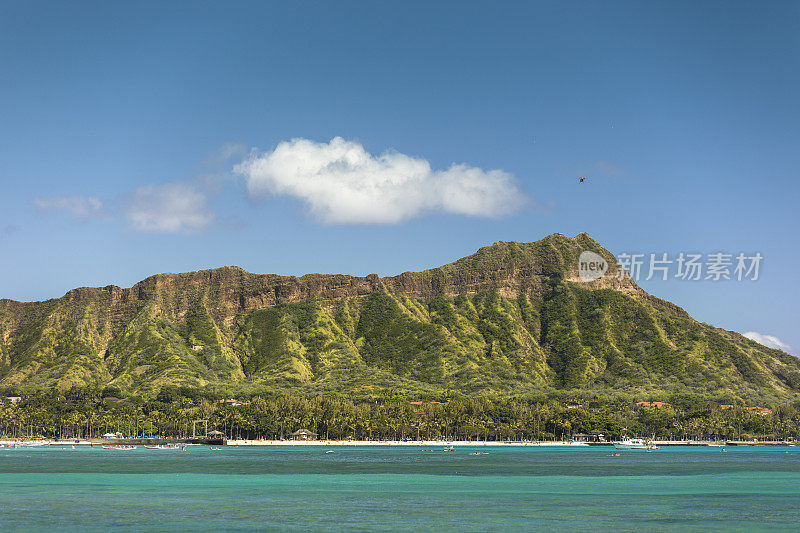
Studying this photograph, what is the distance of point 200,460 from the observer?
586 feet

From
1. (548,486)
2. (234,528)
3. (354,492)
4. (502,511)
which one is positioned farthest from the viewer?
(548,486)

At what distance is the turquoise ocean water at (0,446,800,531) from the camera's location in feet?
256

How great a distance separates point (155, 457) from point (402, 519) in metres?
126

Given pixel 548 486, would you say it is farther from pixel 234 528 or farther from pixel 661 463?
pixel 661 463

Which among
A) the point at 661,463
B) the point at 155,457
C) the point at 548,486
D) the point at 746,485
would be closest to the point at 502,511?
the point at 548,486

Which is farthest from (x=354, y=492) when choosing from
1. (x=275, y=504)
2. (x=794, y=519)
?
(x=794, y=519)

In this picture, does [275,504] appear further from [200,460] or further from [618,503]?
[200,460]

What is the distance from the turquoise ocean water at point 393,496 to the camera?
3073 inches

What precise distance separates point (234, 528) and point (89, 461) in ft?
363

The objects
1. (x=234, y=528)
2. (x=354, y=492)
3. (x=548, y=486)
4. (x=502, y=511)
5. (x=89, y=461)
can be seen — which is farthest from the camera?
(x=89, y=461)

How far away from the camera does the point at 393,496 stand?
102188 millimetres

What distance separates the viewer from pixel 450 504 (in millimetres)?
93125

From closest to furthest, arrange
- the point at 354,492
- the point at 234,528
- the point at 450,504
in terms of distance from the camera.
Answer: the point at 234,528 < the point at 450,504 < the point at 354,492

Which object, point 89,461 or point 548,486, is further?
point 89,461
